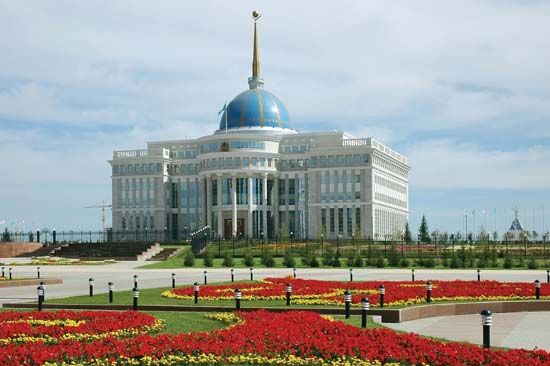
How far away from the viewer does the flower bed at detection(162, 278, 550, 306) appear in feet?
87.1

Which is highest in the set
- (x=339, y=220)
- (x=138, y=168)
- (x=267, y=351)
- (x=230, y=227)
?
(x=138, y=168)

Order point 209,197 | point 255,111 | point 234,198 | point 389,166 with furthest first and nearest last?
1. point 389,166
2. point 255,111
3. point 209,197
4. point 234,198

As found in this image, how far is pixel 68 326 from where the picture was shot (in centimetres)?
2002

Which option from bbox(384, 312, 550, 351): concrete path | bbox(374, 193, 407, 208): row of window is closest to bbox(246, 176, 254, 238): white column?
bbox(374, 193, 407, 208): row of window

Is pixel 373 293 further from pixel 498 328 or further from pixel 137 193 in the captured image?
pixel 137 193

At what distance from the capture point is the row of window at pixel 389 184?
359 ft

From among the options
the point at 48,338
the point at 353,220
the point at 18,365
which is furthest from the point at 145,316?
the point at 353,220

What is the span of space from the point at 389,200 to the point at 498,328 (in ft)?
310

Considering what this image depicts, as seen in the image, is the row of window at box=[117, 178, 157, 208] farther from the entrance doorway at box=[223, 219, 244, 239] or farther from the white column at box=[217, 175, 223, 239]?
the entrance doorway at box=[223, 219, 244, 239]

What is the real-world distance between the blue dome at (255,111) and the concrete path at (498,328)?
3531 inches

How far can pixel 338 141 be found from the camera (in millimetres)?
108438

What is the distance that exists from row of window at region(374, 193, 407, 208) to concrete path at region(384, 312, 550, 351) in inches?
3256

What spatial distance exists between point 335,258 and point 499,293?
3461 centimetres

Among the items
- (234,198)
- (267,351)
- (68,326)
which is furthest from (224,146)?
(267,351)
